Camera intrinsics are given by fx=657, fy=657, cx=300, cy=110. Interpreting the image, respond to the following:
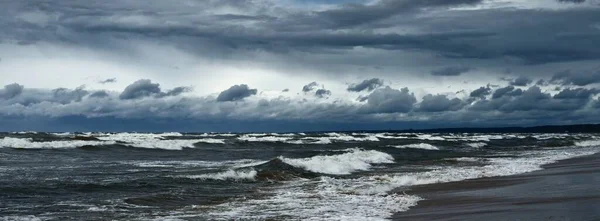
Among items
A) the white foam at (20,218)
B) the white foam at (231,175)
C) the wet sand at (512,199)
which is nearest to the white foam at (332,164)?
the white foam at (231,175)

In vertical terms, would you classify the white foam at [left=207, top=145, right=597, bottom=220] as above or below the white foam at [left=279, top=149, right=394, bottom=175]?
below

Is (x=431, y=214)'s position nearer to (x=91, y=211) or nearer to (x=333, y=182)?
(x=91, y=211)

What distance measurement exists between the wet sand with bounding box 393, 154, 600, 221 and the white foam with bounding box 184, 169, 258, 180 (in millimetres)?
6252

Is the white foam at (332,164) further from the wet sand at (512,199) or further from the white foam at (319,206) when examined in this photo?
the white foam at (319,206)

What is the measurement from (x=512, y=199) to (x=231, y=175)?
34.8 feet

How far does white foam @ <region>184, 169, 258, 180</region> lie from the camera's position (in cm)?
2114

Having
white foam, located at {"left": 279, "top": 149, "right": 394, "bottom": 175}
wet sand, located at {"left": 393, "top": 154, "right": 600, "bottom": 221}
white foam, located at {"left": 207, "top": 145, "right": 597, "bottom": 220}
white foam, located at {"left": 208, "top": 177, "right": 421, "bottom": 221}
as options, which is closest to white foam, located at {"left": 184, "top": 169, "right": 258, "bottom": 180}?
white foam, located at {"left": 207, "top": 145, "right": 597, "bottom": 220}

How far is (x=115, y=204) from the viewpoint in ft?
47.6

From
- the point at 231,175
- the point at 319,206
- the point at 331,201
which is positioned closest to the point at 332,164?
the point at 231,175

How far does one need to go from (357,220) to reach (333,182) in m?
9.34

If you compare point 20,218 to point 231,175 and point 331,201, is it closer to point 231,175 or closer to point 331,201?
point 331,201

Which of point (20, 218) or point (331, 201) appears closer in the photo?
point (20, 218)

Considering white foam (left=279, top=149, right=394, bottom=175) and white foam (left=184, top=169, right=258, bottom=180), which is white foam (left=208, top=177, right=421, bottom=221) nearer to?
white foam (left=184, top=169, right=258, bottom=180)

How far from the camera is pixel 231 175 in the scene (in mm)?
21859
